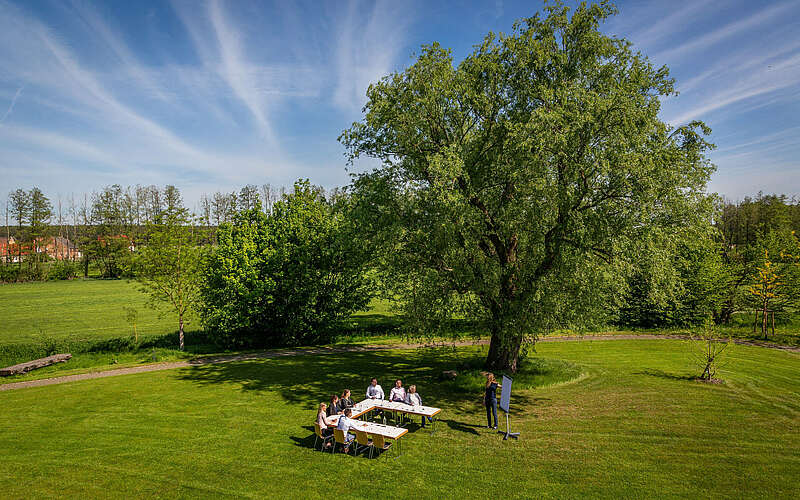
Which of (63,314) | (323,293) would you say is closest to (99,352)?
(323,293)

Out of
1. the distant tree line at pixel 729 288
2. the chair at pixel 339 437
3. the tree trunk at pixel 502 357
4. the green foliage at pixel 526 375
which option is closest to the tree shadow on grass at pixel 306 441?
the chair at pixel 339 437

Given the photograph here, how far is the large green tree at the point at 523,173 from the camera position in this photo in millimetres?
13242

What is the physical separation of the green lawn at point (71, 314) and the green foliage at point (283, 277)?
5677mm

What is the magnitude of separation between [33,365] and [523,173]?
2548cm

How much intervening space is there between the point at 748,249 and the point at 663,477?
32.5 m

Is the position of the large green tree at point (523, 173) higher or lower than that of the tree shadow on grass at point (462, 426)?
higher

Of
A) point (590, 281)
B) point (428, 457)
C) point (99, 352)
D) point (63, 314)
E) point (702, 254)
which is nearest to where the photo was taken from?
point (428, 457)

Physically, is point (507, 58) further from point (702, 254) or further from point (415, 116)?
point (702, 254)

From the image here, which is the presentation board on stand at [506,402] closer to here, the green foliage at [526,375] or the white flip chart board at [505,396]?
the white flip chart board at [505,396]

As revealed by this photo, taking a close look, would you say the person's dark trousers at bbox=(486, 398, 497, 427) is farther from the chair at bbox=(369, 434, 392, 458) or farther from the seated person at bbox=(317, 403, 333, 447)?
the seated person at bbox=(317, 403, 333, 447)

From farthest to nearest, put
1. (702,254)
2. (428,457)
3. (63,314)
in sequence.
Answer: (63,314) < (702,254) < (428,457)

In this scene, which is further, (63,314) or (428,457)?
(63,314)

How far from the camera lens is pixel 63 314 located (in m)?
39.8

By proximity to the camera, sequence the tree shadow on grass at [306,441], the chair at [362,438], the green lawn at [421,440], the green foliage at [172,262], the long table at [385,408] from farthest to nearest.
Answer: the green foliage at [172,262], the tree shadow on grass at [306,441], the long table at [385,408], the chair at [362,438], the green lawn at [421,440]
